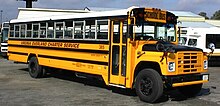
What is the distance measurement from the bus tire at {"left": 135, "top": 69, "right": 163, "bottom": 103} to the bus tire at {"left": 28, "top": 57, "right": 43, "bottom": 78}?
5764 mm

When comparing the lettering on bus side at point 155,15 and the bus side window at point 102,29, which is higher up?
the lettering on bus side at point 155,15

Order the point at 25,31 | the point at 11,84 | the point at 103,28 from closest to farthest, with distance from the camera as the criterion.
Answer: the point at 103,28 → the point at 11,84 → the point at 25,31

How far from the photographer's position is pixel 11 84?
12320 mm

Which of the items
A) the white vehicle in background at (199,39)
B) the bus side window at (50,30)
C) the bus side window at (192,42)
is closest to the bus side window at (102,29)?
the bus side window at (50,30)

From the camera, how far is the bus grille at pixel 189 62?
877 cm

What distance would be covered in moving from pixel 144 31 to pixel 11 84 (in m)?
5.31

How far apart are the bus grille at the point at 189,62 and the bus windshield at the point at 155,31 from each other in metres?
1.34

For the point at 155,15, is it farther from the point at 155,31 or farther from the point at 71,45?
the point at 71,45

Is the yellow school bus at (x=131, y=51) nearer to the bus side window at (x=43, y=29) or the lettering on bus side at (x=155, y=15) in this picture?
the lettering on bus side at (x=155, y=15)

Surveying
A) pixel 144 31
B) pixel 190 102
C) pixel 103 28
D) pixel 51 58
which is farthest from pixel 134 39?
pixel 51 58

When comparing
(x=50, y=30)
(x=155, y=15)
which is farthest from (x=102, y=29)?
(x=50, y=30)

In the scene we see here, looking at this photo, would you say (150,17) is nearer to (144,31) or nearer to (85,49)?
(144,31)

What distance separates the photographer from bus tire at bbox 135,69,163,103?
8695 millimetres

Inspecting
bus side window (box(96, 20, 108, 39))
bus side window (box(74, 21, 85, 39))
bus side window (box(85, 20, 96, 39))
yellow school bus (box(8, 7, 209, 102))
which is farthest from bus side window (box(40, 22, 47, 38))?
bus side window (box(96, 20, 108, 39))
